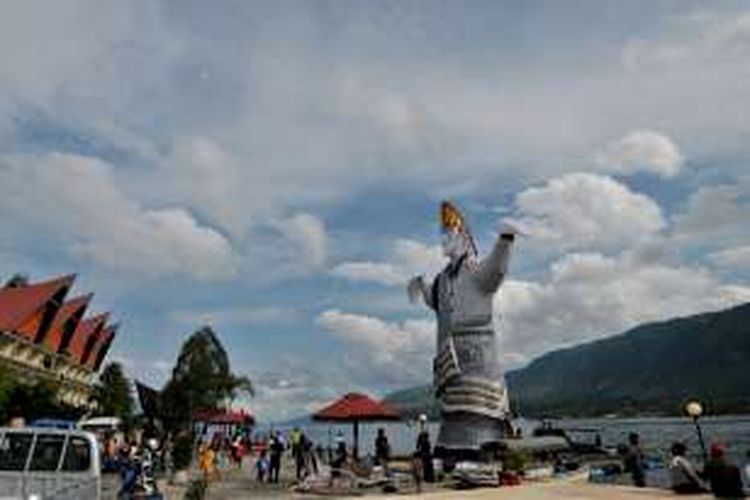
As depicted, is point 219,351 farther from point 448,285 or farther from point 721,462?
point 721,462

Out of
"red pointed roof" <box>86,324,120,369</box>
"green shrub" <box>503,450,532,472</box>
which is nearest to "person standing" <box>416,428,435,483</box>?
"green shrub" <box>503,450,532,472</box>

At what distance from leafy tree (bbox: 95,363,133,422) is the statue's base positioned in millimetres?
27714

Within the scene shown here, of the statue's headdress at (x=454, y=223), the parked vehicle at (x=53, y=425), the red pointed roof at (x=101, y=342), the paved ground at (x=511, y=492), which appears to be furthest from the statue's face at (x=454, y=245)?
the red pointed roof at (x=101, y=342)

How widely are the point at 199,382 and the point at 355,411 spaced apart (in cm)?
2358

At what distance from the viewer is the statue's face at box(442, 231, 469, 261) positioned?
142 ft

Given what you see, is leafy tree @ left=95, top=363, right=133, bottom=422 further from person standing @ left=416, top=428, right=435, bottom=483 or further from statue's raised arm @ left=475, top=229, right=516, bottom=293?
person standing @ left=416, top=428, right=435, bottom=483

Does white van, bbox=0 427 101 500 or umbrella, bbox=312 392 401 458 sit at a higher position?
umbrella, bbox=312 392 401 458

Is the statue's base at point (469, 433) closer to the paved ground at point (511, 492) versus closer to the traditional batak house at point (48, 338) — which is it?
the paved ground at point (511, 492)

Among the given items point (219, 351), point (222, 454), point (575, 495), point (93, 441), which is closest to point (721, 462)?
point (575, 495)

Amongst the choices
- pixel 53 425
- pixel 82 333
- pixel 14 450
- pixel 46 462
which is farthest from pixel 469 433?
pixel 82 333

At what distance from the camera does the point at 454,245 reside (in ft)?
143

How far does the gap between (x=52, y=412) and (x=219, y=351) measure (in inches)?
539

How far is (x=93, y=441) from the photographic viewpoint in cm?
1568

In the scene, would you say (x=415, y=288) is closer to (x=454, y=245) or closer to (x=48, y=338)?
(x=454, y=245)
